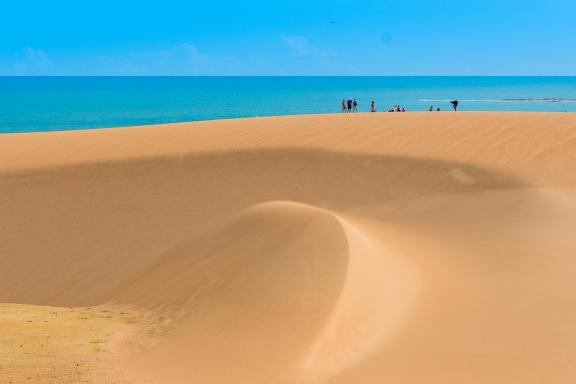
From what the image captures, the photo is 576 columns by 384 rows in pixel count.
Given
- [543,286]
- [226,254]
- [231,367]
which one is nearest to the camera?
[231,367]

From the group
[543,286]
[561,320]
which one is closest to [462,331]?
[561,320]

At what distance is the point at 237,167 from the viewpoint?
40.9ft

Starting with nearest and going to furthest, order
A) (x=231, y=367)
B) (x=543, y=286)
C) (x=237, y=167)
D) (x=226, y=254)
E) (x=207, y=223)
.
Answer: (x=231, y=367), (x=543, y=286), (x=226, y=254), (x=207, y=223), (x=237, y=167)

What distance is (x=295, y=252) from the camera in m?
6.55

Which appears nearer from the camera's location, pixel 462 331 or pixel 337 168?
pixel 462 331

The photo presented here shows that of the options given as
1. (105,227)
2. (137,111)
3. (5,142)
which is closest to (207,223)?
(105,227)

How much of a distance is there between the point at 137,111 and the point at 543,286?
55220 millimetres

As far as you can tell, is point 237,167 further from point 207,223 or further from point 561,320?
point 561,320

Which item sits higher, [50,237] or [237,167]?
[237,167]

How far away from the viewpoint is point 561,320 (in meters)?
5.59

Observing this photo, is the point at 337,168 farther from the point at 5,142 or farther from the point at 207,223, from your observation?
the point at 5,142

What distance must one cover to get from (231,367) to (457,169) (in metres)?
7.78

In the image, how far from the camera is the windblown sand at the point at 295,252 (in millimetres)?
5047

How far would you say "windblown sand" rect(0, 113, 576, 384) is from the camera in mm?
5047
